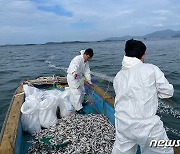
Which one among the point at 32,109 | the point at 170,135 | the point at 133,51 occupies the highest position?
the point at 133,51

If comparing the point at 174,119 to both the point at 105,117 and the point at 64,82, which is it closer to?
the point at 105,117

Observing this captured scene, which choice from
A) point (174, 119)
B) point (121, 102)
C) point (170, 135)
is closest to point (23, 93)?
point (121, 102)

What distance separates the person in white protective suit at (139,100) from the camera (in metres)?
3.07

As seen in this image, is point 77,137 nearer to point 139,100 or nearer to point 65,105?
point 65,105

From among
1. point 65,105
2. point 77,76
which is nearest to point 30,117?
point 65,105

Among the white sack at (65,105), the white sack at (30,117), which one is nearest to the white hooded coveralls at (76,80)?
the white sack at (65,105)

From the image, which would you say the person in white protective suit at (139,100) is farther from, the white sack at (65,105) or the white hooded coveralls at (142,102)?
the white sack at (65,105)

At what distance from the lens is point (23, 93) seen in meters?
7.68

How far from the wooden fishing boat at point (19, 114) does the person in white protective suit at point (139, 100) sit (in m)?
0.95

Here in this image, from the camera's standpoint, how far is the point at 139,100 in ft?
10.1

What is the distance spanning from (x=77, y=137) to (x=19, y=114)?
160 cm

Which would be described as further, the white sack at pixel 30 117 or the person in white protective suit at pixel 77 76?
the person in white protective suit at pixel 77 76

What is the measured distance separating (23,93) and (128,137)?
5.29m

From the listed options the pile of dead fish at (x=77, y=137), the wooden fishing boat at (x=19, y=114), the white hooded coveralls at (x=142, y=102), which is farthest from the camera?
the pile of dead fish at (x=77, y=137)
